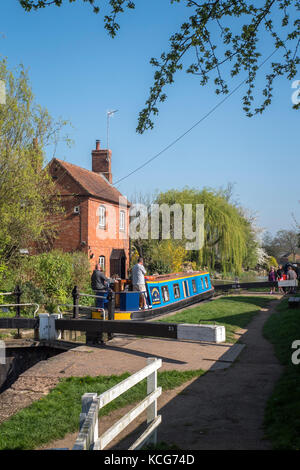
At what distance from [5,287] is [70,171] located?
38.7 feet

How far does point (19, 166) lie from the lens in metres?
14.7

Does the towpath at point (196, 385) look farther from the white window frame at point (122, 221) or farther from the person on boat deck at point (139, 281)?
the white window frame at point (122, 221)

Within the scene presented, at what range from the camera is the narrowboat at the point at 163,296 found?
44.4 ft

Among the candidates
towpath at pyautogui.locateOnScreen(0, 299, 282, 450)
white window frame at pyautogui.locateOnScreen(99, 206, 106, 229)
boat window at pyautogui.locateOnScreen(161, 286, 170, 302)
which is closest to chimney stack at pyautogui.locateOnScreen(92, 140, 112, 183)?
white window frame at pyautogui.locateOnScreen(99, 206, 106, 229)

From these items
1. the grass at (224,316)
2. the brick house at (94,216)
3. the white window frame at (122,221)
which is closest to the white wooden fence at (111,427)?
the grass at (224,316)

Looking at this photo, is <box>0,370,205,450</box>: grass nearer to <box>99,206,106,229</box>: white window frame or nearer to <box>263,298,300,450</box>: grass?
<box>263,298,300,450</box>: grass

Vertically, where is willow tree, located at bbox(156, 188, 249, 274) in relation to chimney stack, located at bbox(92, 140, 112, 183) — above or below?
below

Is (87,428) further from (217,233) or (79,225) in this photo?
(217,233)

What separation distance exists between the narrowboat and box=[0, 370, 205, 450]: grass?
5825 mm

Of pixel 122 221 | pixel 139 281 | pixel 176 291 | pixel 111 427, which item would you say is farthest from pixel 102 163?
pixel 111 427

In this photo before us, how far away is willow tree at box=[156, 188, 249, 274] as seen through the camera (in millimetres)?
33750

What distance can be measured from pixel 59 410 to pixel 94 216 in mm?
19876

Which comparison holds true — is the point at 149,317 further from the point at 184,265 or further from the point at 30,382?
the point at 184,265

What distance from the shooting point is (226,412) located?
5.78 meters
